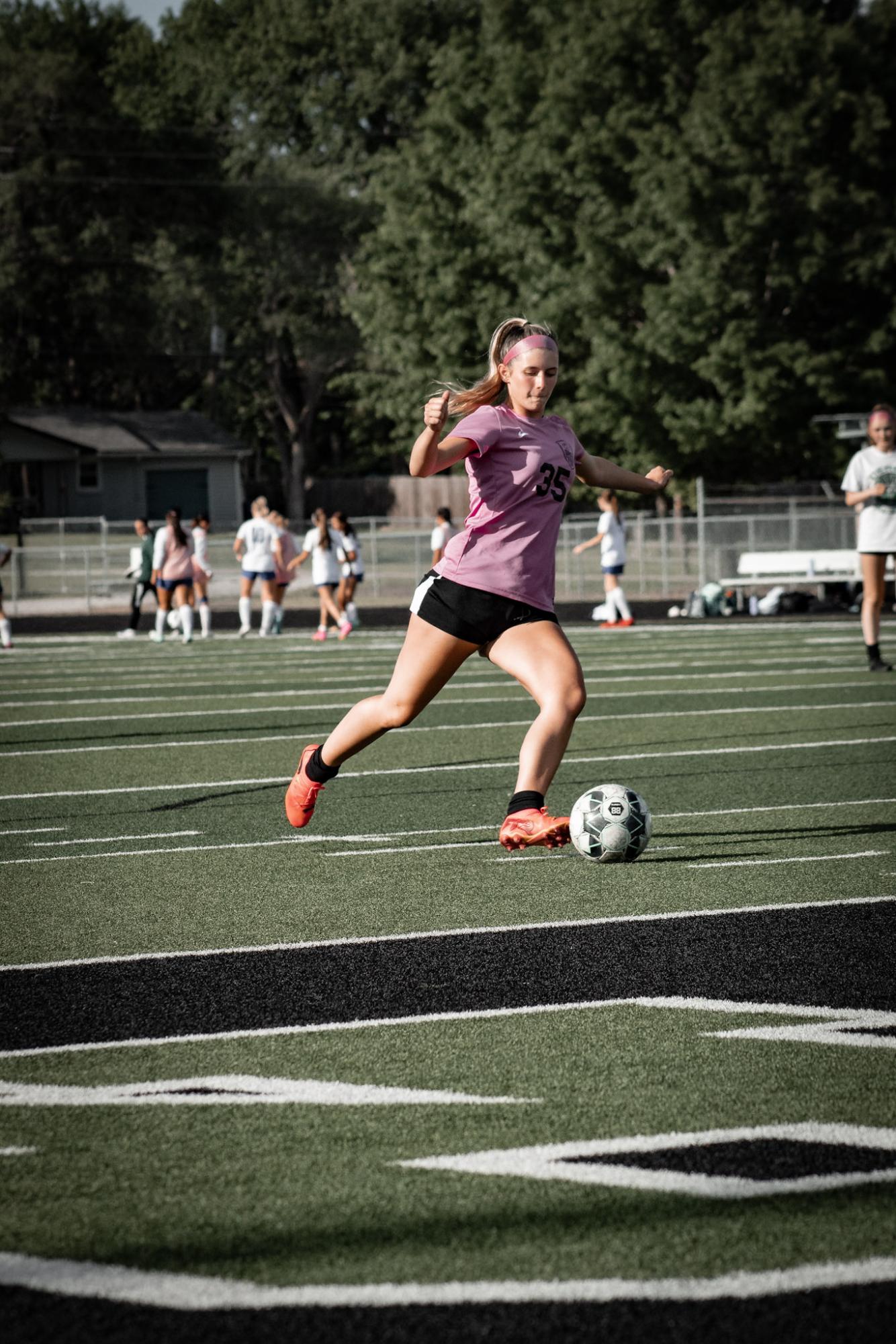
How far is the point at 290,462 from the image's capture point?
7944cm

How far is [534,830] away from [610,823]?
1.18 ft

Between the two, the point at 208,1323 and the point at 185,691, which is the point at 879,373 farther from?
the point at 208,1323

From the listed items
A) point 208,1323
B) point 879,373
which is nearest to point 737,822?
point 208,1323

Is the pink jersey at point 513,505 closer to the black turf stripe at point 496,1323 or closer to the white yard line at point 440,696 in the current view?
the black turf stripe at point 496,1323

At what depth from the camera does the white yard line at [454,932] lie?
5.93 metres

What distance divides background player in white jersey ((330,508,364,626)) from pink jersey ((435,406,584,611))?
18799 mm

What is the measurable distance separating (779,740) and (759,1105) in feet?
26.5

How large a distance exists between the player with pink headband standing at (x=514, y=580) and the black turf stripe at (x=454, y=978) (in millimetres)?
1253

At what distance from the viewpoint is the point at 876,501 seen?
15414mm

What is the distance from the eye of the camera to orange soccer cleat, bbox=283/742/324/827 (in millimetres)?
8320

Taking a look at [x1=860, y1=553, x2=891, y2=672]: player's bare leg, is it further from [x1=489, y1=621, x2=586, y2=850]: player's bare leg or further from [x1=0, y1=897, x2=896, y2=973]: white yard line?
[x1=0, y1=897, x2=896, y2=973]: white yard line

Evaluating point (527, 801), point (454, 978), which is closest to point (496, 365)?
point (527, 801)

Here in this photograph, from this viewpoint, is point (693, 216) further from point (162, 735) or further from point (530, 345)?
point (530, 345)

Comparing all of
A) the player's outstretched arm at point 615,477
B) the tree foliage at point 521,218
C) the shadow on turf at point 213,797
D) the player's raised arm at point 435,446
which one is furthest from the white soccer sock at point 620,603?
the player's raised arm at point 435,446
